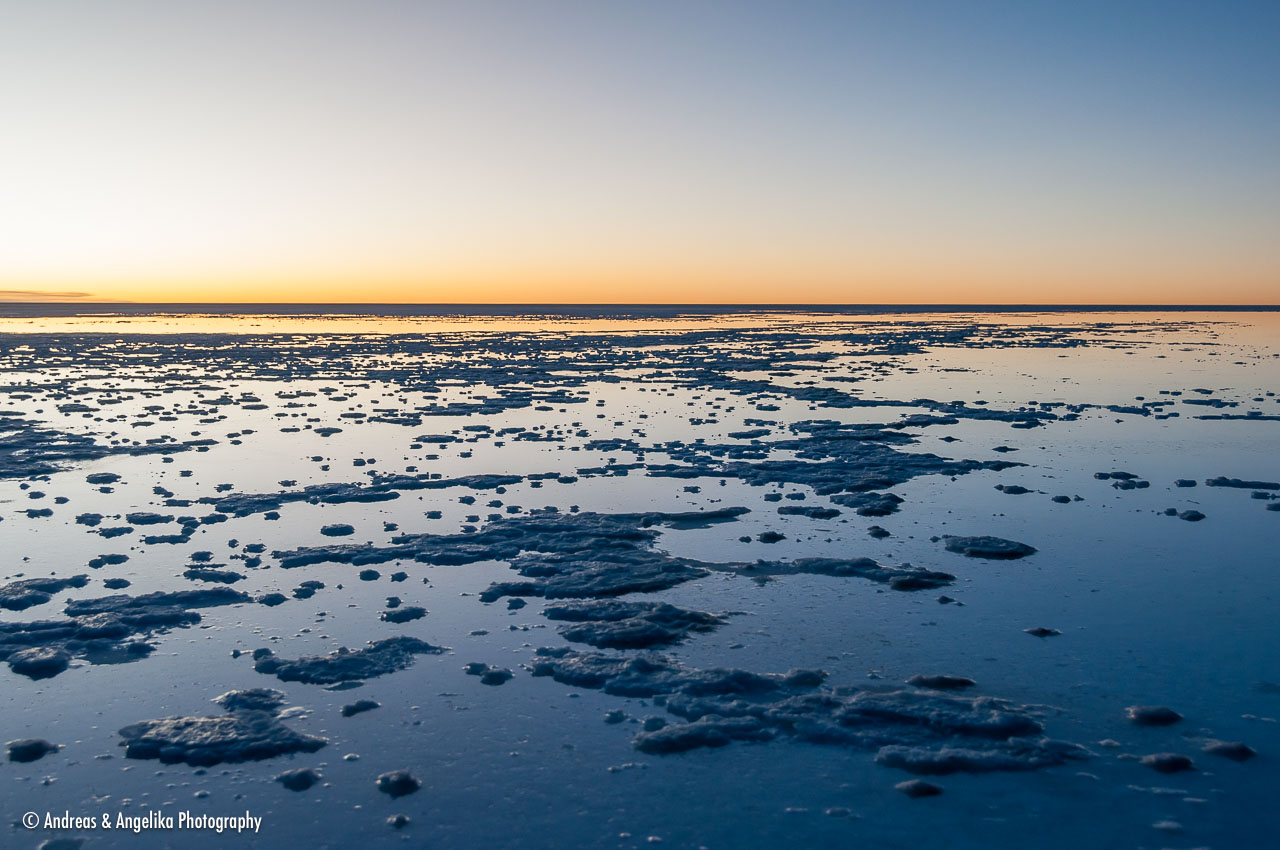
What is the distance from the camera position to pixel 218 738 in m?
5.62

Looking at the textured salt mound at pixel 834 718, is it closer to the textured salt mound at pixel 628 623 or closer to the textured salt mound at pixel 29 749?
the textured salt mound at pixel 628 623

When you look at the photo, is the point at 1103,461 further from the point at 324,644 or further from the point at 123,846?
the point at 123,846

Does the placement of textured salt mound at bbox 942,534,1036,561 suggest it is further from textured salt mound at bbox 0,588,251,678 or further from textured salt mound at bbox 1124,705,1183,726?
textured salt mound at bbox 0,588,251,678

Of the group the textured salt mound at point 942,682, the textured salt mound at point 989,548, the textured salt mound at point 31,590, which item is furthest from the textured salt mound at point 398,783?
the textured salt mound at point 989,548

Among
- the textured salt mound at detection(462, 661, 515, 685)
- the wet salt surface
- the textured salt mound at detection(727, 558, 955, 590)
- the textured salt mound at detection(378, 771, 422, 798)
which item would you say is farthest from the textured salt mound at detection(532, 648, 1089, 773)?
the textured salt mound at detection(727, 558, 955, 590)

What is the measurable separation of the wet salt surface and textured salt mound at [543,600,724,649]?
1.5 inches

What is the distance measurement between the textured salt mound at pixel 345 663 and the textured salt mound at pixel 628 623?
124 cm

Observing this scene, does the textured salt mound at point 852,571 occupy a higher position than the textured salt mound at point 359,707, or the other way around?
the textured salt mound at point 852,571

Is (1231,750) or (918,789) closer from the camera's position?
(918,789)

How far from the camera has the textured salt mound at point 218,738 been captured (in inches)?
215

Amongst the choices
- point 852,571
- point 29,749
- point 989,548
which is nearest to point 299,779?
point 29,749

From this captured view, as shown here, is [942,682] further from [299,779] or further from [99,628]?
[99,628]

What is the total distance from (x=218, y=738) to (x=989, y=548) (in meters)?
7.93

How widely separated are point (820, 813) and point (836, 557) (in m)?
4.82
